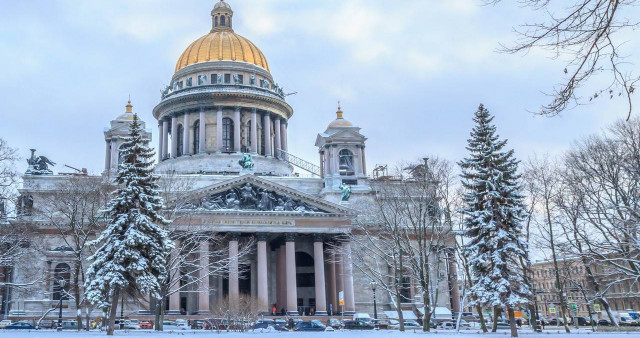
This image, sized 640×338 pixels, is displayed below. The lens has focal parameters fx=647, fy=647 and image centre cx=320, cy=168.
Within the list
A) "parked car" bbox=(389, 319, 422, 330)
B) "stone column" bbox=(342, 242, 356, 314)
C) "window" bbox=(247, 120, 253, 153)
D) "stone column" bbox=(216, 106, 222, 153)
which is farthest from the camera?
"window" bbox=(247, 120, 253, 153)

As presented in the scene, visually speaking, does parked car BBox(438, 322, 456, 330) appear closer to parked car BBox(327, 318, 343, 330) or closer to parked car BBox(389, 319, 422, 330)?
parked car BBox(389, 319, 422, 330)

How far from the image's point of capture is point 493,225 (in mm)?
29547

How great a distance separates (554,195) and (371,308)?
24.2 metres

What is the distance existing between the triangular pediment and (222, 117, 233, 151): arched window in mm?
17162

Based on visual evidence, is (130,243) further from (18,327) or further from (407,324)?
(407,324)

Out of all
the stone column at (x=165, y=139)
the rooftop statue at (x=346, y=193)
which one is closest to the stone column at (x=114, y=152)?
the stone column at (x=165, y=139)

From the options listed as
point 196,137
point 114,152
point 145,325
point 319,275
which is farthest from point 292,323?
point 196,137

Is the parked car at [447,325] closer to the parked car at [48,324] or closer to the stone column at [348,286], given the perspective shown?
the stone column at [348,286]

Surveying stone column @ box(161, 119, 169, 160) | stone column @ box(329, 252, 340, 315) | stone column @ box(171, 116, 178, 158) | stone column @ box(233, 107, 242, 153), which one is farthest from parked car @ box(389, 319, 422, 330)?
stone column @ box(161, 119, 169, 160)

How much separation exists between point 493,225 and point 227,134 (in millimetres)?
43001

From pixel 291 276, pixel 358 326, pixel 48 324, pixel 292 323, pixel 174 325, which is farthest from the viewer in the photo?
pixel 291 276

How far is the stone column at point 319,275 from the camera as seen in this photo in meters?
49.2

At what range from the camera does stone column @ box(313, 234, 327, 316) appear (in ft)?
162

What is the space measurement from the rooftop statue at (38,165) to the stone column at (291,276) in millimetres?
22885
